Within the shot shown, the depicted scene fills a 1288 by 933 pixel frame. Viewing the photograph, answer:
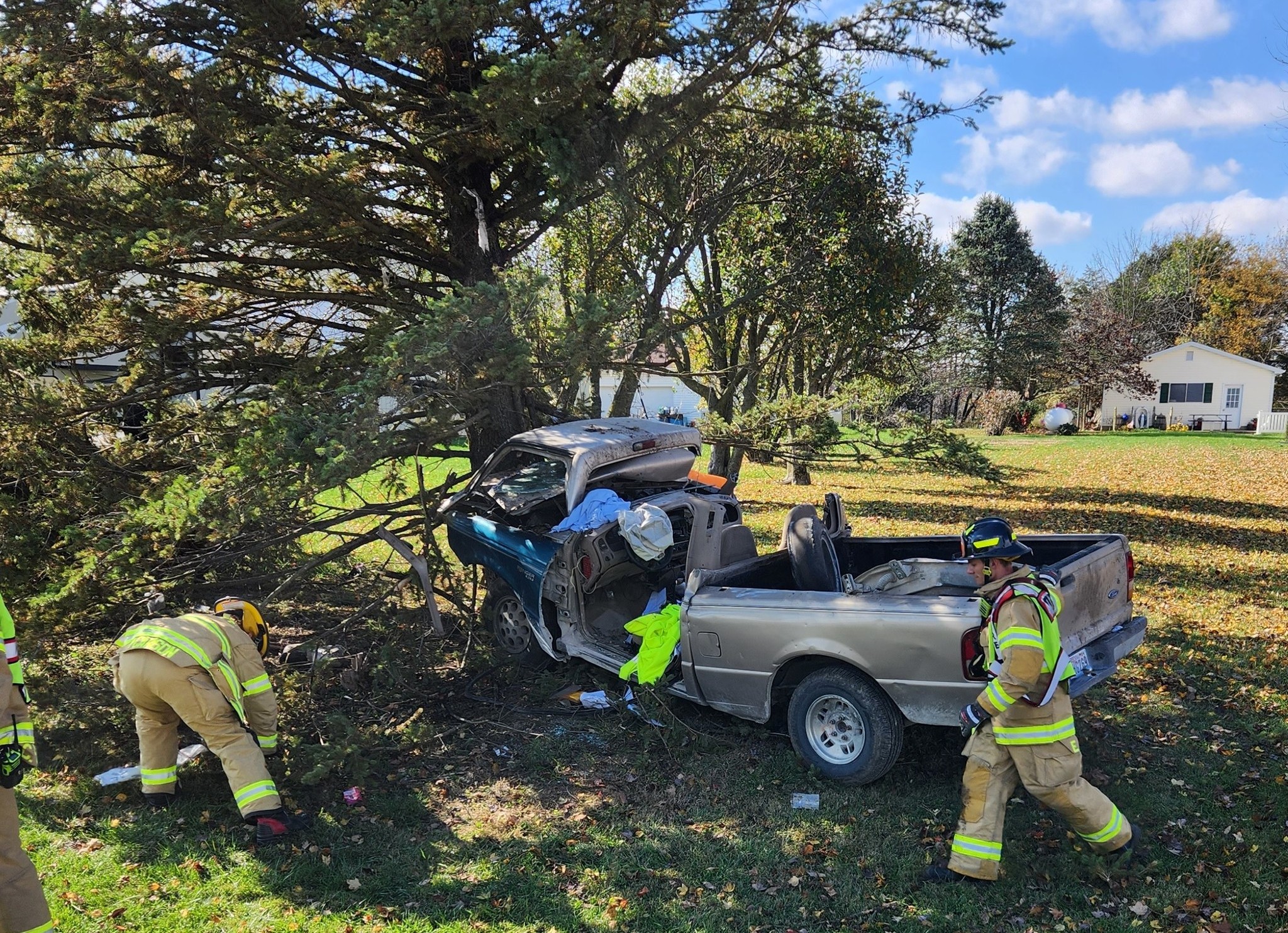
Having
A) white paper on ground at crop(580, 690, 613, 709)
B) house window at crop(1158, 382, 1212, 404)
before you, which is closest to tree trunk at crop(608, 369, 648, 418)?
white paper on ground at crop(580, 690, 613, 709)

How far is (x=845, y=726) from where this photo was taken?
4953mm

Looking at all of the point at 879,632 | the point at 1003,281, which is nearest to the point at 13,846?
the point at 879,632

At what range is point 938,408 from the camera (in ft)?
142

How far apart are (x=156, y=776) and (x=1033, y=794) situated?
4.79 m

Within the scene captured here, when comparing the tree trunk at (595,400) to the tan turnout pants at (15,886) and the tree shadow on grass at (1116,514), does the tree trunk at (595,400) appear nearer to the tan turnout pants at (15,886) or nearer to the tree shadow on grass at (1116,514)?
the tree shadow on grass at (1116,514)

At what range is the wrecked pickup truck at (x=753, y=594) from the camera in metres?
4.62

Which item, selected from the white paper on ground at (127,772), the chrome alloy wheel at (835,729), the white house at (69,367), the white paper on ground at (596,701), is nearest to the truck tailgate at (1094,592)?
the chrome alloy wheel at (835,729)

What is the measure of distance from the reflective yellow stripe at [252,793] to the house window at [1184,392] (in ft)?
140

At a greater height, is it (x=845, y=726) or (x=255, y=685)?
(x=255, y=685)

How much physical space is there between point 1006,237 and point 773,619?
124ft

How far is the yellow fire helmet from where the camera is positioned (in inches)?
→ 199

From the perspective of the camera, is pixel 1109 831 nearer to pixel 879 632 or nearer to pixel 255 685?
pixel 879 632

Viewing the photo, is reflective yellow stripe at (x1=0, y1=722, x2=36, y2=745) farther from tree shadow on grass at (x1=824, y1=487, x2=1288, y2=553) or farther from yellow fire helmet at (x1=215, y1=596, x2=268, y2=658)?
tree shadow on grass at (x1=824, y1=487, x2=1288, y2=553)

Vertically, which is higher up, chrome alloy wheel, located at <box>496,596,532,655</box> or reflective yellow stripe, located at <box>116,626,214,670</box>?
reflective yellow stripe, located at <box>116,626,214,670</box>
